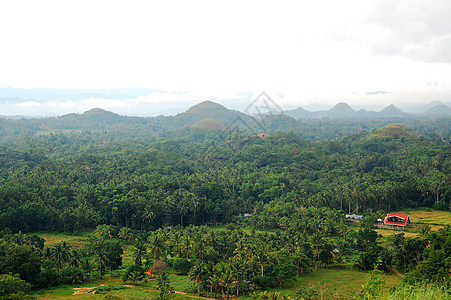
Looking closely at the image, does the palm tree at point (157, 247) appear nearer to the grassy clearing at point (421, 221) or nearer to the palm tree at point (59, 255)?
the palm tree at point (59, 255)

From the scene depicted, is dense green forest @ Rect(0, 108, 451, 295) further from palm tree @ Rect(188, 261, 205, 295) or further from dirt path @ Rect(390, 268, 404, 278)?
dirt path @ Rect(390, 268, 404, 278)

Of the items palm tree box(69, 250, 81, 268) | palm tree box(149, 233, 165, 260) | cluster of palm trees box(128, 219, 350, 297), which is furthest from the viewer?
palm tree box(149, 233, 165, 260)

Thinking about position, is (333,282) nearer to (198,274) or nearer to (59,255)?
(198,274)

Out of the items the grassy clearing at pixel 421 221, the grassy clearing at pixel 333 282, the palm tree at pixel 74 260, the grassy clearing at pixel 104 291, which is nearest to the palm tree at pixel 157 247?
the grassy clearing at pixel 104 291

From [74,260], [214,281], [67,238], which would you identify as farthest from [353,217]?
[67,238]

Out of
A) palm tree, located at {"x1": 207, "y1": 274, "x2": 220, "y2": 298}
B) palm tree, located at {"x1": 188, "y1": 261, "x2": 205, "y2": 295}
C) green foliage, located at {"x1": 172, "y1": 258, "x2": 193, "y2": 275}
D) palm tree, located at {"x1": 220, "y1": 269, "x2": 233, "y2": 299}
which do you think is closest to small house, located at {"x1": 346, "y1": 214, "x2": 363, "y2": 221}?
green foliage, located at {"x1": 172, "y1": 258, "x2": 193, "y2": 275}

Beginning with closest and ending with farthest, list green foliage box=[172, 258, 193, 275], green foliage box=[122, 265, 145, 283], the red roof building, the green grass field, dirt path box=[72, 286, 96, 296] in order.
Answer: the green grass field
dirt path box=[72, 286, 96, 296]
green foliage box=[122, 265, 145, 283]
green foliage box=[172, 258, 193, 275]
the red roof building

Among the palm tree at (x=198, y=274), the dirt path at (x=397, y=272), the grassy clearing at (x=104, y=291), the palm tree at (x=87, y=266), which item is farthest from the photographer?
the dirt path at (x=397, y=272)

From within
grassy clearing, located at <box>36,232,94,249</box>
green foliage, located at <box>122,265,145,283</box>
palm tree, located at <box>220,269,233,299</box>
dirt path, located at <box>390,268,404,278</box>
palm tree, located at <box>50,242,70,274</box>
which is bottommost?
grassy clearing, located at <box>36,232,94,249</box>

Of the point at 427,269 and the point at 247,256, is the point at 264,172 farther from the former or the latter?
the point at 427,269
